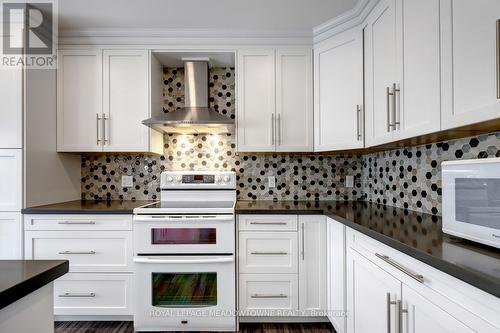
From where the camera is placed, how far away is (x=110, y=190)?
111 inches

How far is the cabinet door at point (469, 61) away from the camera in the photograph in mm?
1002

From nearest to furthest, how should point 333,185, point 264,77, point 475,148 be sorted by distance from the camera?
1. point 475,148
2. point 264,77
3. point 333,185

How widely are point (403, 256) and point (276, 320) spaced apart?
4.55 ft

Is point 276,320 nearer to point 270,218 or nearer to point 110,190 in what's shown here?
point 270,218

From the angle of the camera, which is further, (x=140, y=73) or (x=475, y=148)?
(x=140, y=73)

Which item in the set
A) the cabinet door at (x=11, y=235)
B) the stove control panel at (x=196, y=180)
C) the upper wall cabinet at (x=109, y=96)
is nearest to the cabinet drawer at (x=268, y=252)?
the stove control panel at (x=196, y=180)

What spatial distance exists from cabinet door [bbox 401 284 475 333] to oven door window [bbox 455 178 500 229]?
1.12ft

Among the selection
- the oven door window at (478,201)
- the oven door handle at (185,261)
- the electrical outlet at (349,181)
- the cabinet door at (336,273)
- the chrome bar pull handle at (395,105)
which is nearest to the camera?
the oven door window at (478,201)

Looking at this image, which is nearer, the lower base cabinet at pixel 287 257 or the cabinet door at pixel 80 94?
the lower base cabinet at pixel 287 257

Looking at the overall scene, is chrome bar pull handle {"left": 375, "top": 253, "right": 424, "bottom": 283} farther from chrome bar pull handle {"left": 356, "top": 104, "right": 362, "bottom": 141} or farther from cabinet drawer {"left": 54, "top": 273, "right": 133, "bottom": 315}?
cabinet drawer {"left": 54, "top": 273, "right": 133, "bottom": 315}

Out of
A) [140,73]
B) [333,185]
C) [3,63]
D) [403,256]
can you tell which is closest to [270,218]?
[333,185]

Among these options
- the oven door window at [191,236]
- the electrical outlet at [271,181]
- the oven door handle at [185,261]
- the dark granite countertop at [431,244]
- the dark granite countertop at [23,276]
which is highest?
the electrical outlet at [271,181]

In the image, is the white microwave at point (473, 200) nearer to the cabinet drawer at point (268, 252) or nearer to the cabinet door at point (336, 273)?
the cabinet door at point (336, 273)

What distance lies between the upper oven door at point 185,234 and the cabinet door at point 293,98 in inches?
33.6
